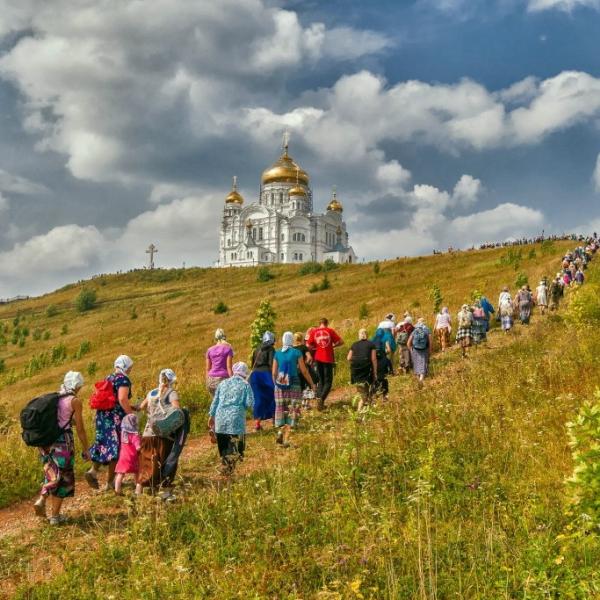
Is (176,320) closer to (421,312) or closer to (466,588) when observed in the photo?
(421,312)

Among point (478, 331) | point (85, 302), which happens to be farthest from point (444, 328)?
point (85, 302)

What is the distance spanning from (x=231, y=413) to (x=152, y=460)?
123 centimetres

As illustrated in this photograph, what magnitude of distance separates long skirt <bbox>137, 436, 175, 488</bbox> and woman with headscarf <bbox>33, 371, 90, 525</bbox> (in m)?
0.83

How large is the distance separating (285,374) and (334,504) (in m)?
4.28

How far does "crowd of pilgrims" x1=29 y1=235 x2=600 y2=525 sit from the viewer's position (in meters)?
6.91

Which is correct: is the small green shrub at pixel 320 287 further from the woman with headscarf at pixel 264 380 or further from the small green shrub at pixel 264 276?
the woman with headscarf at pixel 264 380

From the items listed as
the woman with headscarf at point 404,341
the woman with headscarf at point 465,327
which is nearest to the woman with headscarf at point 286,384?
the woman with headscarf at point 404,341

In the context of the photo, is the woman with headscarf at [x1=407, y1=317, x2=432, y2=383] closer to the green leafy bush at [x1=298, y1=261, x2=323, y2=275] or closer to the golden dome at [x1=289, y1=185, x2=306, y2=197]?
the green leafy bush at [x1=298, y1=261, x2=323, y2=275]

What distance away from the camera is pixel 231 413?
316 inches

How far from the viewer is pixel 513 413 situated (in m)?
7.95

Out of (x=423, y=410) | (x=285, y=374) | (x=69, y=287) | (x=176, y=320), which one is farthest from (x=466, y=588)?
(x=69, y=287)

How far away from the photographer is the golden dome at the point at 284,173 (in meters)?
102

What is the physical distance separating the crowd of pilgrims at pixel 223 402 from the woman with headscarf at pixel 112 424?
1 cm

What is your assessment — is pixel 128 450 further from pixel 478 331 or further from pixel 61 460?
pixel 478 331
